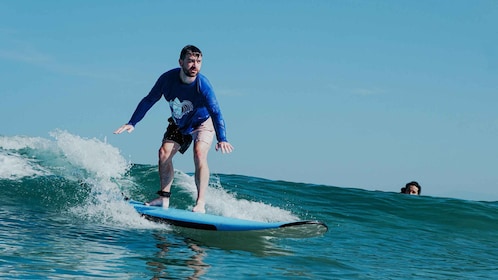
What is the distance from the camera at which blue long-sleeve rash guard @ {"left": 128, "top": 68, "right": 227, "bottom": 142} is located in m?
7.43

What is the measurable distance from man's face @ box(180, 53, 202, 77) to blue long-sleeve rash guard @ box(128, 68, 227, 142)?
13 centimetres

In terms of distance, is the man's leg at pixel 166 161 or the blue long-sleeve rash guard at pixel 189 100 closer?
the blue long-sleeve rash guard at pixel 189 100

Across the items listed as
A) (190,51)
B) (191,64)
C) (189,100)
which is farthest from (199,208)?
(190,51)

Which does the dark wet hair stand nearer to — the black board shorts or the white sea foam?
the black board shorts

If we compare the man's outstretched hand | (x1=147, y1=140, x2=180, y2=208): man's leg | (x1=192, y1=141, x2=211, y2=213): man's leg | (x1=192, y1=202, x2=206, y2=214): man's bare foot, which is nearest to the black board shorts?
(x1=147, y1=140, x2=180, y2=208): man's leg

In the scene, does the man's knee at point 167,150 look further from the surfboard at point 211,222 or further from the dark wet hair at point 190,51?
the dark wet hair at point 190,51

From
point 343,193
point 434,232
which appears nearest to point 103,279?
point 434,232

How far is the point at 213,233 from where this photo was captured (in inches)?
277

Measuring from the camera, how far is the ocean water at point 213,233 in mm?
5117

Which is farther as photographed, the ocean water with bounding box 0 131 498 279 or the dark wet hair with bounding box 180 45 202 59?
the dark wet hair with bounding box 180 45 202 59

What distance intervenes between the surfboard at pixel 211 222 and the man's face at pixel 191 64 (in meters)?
1.75

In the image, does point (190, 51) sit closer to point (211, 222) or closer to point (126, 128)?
point (126, 128)

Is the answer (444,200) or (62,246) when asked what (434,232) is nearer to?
(444,200)

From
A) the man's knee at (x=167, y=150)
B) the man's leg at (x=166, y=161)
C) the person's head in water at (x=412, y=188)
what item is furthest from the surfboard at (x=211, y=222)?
the person's head in water at (x=412, y=188)
